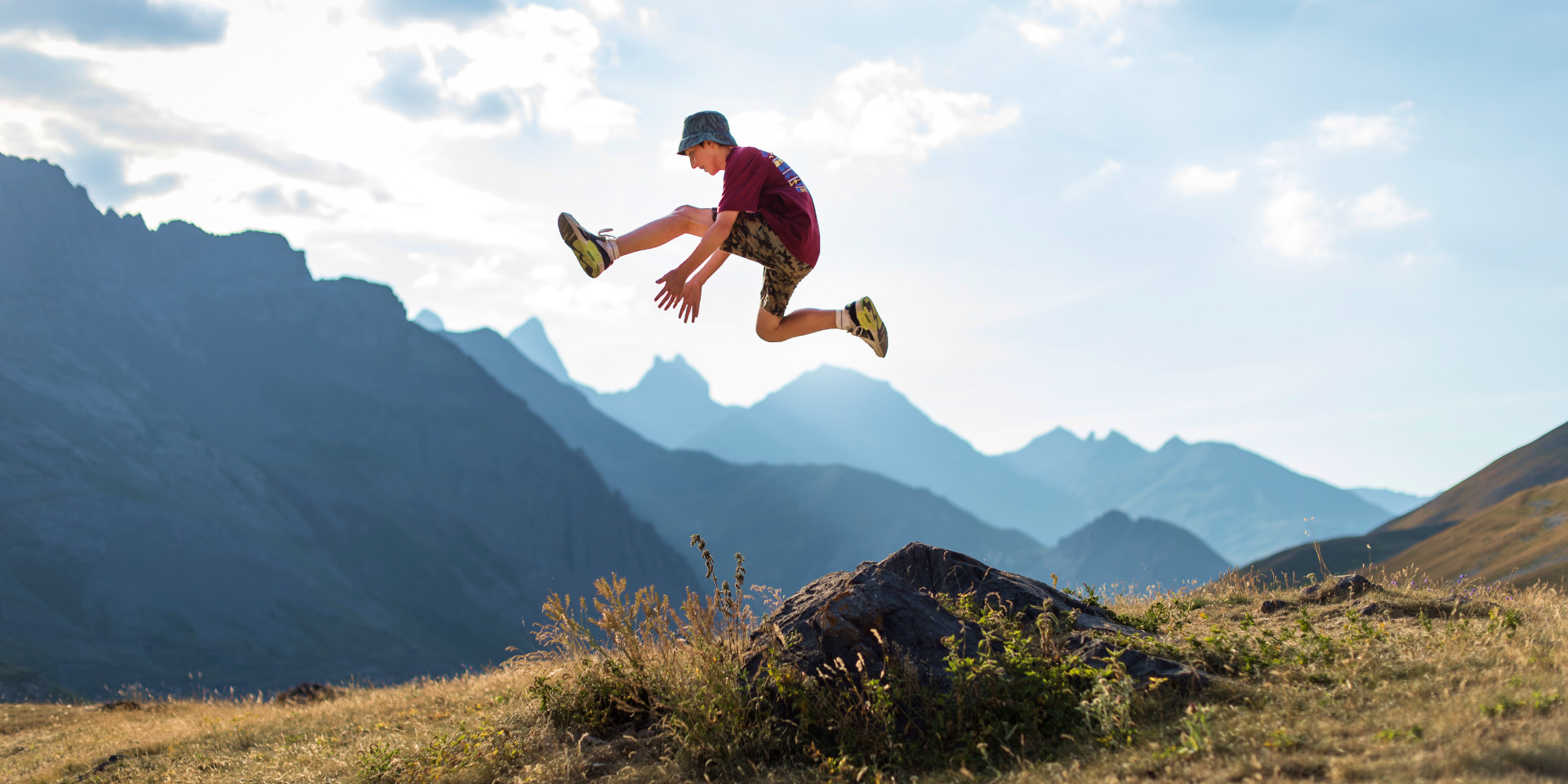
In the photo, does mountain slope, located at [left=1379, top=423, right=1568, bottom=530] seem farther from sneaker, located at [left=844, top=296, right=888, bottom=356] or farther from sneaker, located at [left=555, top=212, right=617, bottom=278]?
sneaker, located at [left=555, top=212, right=617, bottom=278]

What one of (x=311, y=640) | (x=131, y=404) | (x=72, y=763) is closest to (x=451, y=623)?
(x=311, y=640)

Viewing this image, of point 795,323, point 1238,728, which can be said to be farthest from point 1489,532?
point 1238,728

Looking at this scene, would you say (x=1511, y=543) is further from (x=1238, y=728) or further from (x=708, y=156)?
(x=708, y=156)

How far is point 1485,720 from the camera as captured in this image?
4.66 m

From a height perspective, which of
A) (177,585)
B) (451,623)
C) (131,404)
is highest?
(131,404)

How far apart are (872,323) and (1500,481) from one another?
362 feet

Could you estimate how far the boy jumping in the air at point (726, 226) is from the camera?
6.83 metres

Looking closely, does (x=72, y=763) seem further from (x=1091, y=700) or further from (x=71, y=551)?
(x=71, y=551)

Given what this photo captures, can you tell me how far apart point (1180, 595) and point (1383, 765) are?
6.15 m

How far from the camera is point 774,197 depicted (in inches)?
278

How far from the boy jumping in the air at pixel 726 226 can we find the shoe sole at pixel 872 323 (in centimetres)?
69

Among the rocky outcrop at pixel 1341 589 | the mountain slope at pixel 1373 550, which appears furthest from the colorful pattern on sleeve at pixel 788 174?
the mountain slope at pixel 1373 550

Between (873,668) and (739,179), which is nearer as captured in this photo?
(873,668)

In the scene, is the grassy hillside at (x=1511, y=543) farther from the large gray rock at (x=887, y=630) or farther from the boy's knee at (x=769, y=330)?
the boy's knee at (x=769, y=330)
